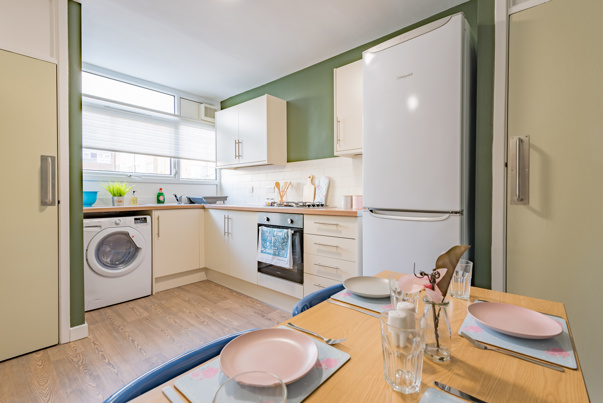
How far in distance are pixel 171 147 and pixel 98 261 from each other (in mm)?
1809

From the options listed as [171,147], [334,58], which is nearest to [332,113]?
[334,58]

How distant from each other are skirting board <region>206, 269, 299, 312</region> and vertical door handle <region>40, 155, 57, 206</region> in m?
1.87

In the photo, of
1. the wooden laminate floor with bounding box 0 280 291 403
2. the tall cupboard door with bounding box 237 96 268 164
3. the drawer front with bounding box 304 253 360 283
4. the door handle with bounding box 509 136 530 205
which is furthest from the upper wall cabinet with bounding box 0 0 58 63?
the door handle with bounding box 509 136 530 205

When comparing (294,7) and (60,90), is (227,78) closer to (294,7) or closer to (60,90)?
(294,7)

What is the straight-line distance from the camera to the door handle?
1610mm

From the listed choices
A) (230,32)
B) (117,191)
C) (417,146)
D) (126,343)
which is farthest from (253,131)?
(126,343)

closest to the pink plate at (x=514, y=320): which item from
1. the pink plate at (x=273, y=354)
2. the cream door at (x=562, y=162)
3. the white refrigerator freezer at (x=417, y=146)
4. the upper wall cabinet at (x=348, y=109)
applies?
the pink plate at (x=273, y=354)

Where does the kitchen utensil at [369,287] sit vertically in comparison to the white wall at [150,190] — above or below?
below

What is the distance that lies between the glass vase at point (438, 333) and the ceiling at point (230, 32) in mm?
2384

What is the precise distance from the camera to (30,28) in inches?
76.9

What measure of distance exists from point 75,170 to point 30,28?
100 cm

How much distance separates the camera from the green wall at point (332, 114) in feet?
5.70

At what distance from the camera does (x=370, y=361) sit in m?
0.58

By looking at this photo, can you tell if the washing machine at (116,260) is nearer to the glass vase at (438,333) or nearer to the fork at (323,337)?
the fork at (323,337)
